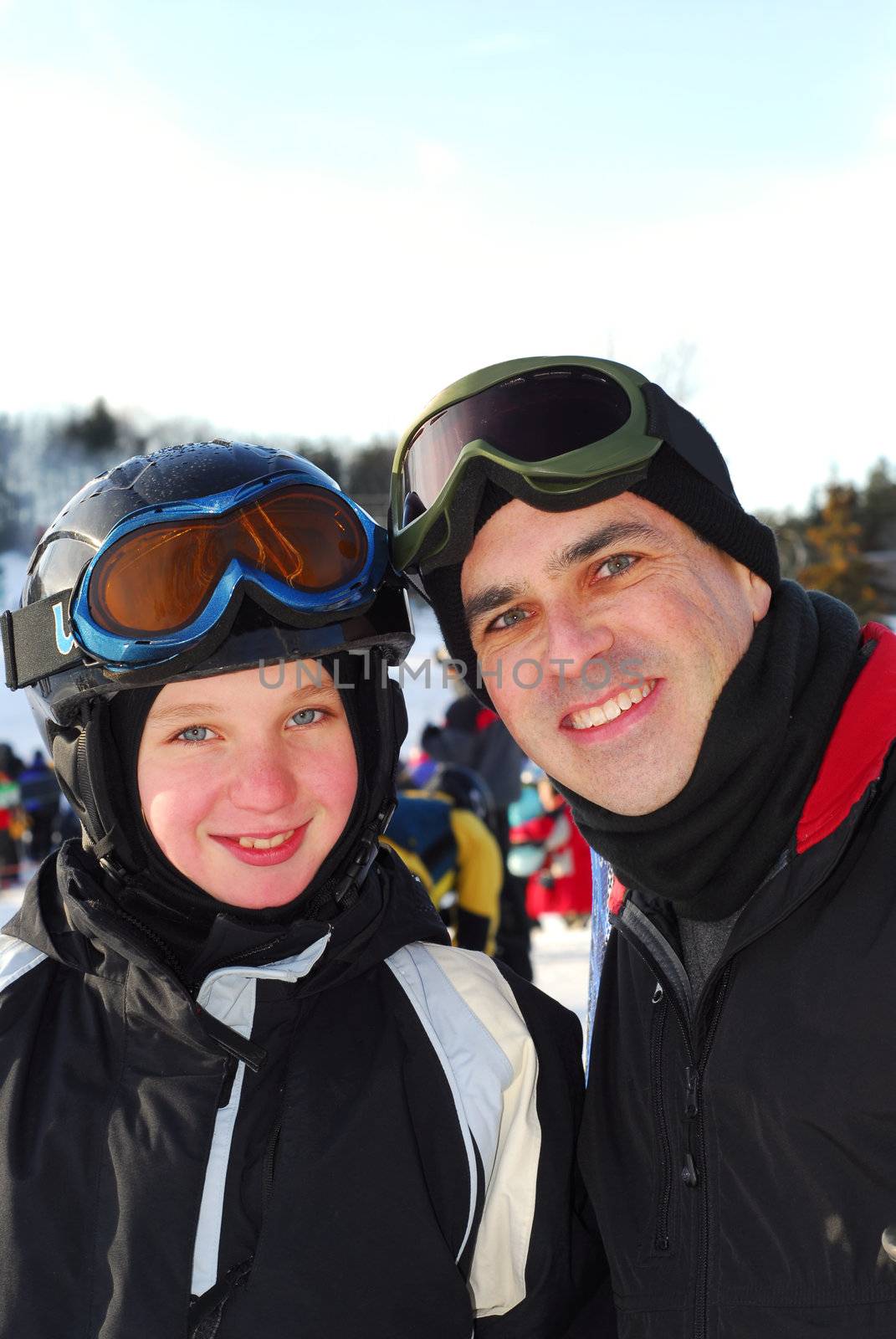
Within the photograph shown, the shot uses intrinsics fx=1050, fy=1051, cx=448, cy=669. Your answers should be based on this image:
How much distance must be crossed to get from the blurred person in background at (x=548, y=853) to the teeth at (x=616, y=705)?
613 centimetres

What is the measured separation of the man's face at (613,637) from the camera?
1911 millimetres

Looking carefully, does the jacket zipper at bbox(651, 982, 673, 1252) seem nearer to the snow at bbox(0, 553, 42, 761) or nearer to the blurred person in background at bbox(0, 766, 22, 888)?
the blurred person in background at bbox(0, 766, 22, 888)

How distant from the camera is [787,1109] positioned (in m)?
1.60

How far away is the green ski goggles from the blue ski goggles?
210 millimetres

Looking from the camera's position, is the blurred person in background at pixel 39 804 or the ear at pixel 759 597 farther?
the blurred person in background at pixel 39 804

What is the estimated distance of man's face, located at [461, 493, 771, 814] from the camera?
1.91 metres

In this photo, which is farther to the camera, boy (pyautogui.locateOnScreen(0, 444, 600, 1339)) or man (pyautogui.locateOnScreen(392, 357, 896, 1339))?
boy (pyautogui.locateOnScreen(0, 444, 600, 1339))

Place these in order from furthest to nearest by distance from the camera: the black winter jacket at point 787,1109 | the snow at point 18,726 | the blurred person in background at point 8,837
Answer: the snow at point 18,726, the blurred person in background at point 8,837, the black winter jacket at point 787,1109

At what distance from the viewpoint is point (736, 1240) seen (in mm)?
1640

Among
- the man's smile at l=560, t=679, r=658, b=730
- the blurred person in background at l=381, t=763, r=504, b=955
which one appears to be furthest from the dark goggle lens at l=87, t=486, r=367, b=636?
the blurred person in background at l=381, t=763, r=504, b=955

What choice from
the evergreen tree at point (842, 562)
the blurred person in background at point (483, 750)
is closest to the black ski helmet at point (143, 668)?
the blurred person in background at point (483, 750)

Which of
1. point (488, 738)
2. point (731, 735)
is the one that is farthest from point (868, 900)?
point (488, 738)

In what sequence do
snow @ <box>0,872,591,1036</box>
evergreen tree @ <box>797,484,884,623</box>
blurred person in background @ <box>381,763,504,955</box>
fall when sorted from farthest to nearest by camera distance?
evergreen tree @ <box>797,484,884,623</box>
snow @ <box>0,872,591,1036</box>
blurred person in background @ <box>381,763,504,955</box>

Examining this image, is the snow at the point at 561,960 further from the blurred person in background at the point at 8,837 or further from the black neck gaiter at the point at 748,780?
the black neck gaiter at the point at 748,780
